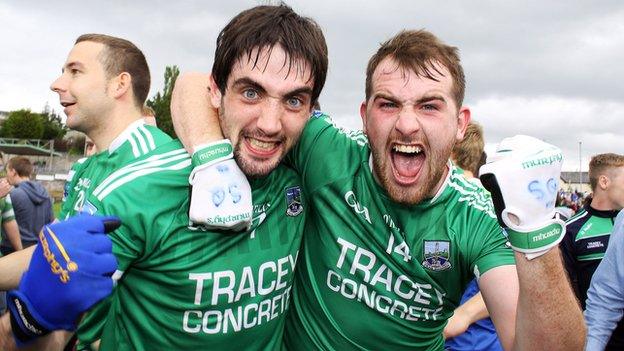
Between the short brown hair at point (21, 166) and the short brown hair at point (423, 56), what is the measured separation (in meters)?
8.56

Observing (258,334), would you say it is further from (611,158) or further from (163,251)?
(611,158)

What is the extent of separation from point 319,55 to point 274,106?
0.44m

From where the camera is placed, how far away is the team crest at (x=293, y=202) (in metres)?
2.87

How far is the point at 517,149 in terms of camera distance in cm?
220

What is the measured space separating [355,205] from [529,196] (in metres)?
0.96

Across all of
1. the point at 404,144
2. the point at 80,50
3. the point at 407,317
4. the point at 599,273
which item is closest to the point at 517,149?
the point at 404,144

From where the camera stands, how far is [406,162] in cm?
279

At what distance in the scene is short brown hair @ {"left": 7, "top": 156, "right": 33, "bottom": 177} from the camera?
965cm

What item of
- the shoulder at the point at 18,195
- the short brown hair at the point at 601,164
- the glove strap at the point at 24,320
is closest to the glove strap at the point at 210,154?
the glove strap at the point at 24,320

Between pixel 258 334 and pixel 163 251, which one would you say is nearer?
pixel 163 251

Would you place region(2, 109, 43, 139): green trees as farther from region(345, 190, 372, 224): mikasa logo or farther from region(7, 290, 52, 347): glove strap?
region(7, 290, 52, 347): glove strap

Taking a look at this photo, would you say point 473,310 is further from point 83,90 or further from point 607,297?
point 83,90

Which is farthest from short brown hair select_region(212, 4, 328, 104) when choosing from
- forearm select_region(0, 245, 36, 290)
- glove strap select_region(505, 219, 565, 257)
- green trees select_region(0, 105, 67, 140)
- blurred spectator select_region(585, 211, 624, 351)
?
green trees select_region(0, 105, 67, 140)

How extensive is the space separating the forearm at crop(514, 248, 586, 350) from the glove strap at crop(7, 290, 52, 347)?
1831mm
